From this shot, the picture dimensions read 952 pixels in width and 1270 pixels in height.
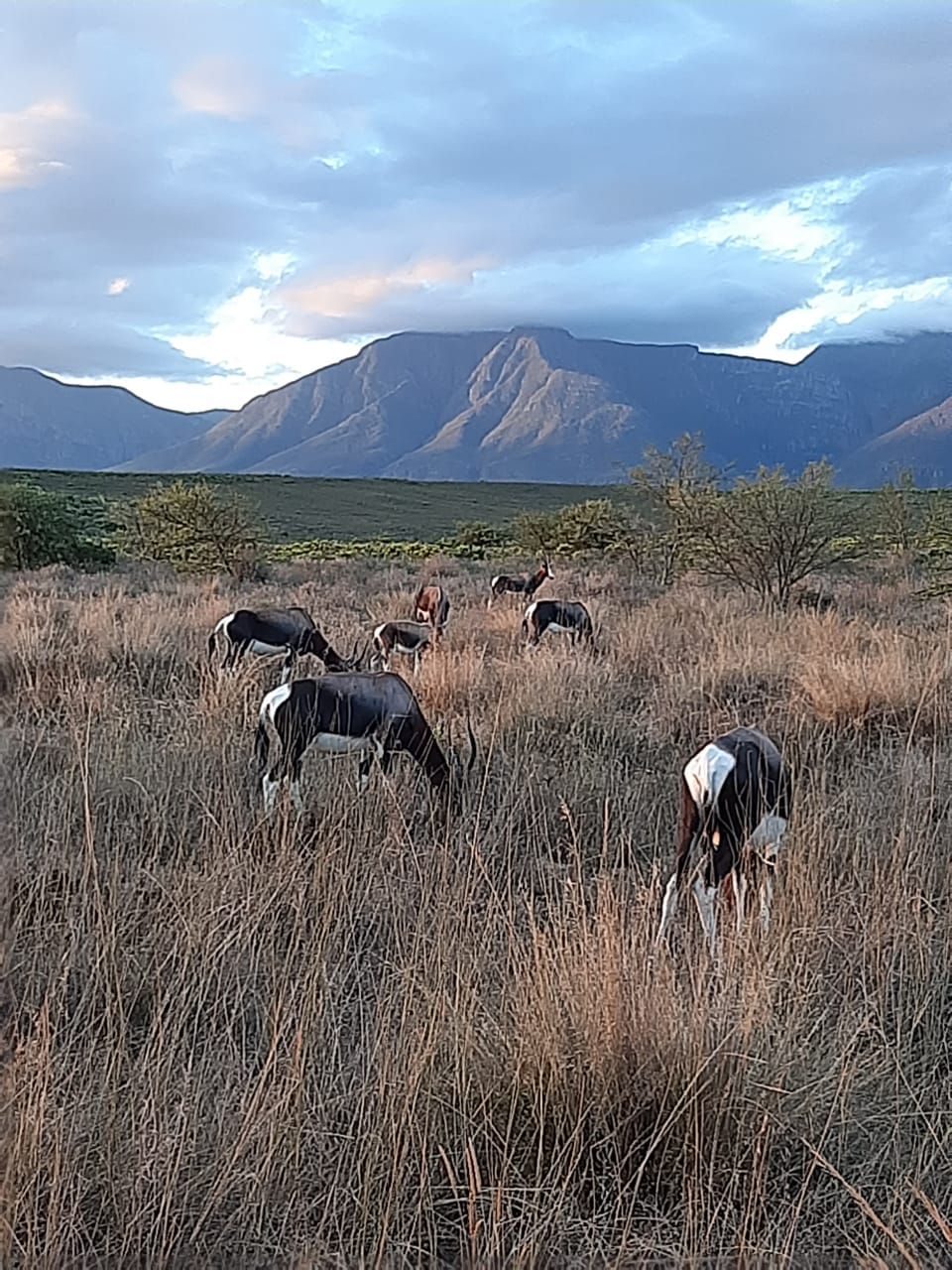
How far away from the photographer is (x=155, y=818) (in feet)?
15.9

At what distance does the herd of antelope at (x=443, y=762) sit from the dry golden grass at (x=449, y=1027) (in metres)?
0.15

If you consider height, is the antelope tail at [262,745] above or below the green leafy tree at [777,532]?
below

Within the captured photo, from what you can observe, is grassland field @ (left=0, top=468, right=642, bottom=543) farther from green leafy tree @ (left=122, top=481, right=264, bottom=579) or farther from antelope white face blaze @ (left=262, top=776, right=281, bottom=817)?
antelope white face blaze @ (left=262, top=776, right=281, bottom=817)

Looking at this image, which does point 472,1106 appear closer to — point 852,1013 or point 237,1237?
point 237,1237

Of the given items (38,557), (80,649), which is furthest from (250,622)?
(38,557)

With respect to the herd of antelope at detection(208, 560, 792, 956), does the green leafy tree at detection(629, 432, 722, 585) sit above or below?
above

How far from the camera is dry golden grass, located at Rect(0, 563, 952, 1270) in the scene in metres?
2.39

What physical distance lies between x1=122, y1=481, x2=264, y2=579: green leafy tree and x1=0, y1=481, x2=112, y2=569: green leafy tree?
1.66 metres

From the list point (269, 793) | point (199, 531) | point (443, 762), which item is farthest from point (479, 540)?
point (269, 793)

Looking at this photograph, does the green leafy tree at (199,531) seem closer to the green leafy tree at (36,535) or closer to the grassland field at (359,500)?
the green leafy tree at (36,535)

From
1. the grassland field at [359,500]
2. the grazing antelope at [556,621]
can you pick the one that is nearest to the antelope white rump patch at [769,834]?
the grazing antelope at [556,621]

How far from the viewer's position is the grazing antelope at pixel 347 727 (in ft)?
19.8

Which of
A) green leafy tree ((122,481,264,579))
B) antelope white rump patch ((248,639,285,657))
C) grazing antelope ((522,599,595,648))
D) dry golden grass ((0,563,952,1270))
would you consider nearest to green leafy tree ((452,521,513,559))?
green leafy tree ((122,481,264,579))

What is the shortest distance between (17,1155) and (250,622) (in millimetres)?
8751
